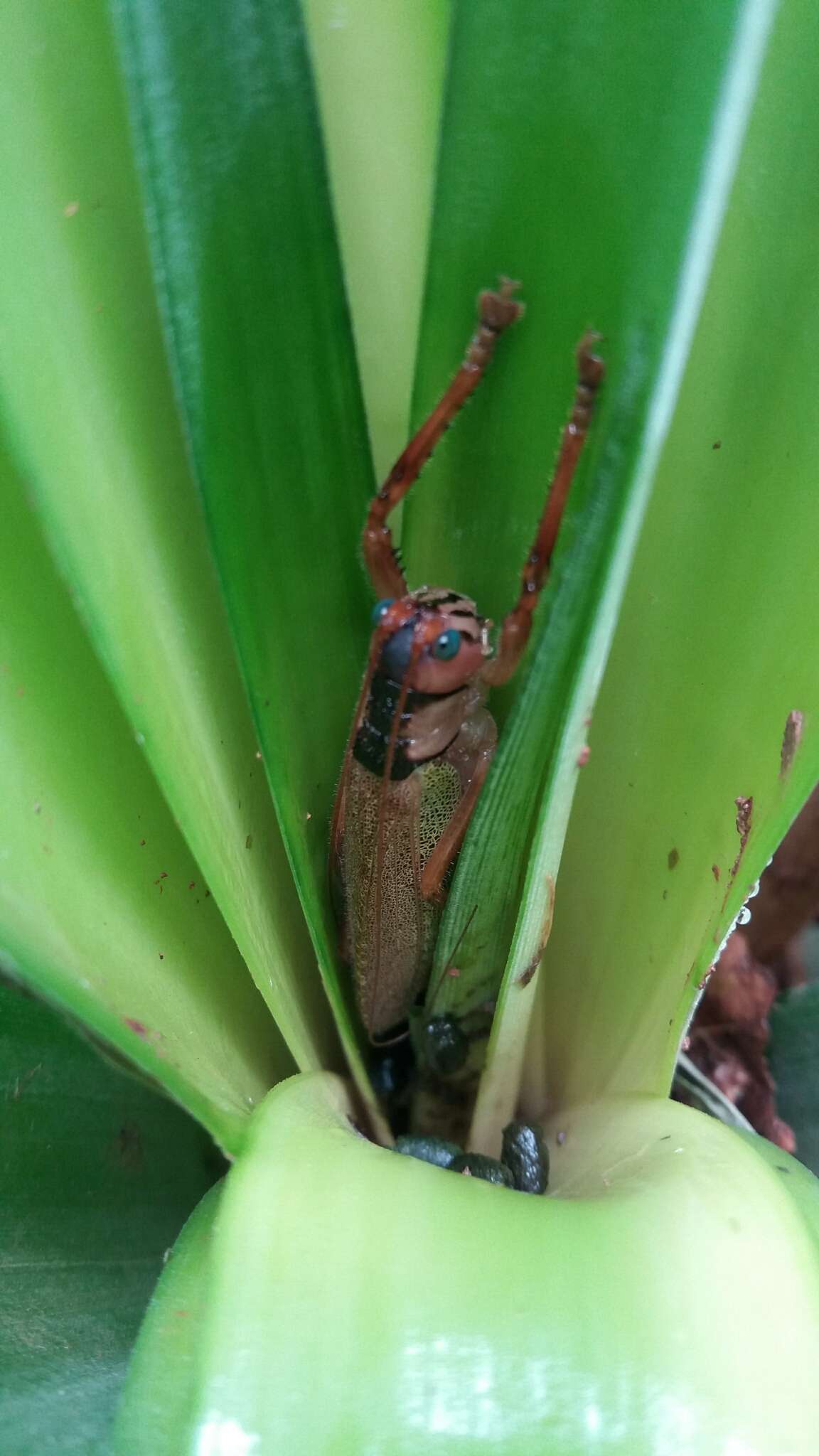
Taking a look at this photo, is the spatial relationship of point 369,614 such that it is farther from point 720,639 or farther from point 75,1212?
point 75,1212

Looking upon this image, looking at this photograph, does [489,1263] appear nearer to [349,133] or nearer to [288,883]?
[288,883]

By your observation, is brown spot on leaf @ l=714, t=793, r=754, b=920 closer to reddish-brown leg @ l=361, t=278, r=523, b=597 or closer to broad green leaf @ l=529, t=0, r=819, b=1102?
broad green leaf @ l=529, t=0, r=819, b=1102

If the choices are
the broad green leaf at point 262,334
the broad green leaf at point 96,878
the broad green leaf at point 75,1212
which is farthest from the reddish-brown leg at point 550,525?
the broad green leaf at point 75,1212

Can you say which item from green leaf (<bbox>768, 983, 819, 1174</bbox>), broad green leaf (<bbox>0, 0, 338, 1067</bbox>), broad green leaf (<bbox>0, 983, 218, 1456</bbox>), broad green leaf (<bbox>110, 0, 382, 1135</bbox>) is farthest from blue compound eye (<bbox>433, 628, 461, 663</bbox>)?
green leaf (<bbox>768, 983, 819, 1174</bbox>)

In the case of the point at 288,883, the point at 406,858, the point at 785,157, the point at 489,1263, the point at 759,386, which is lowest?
the point at 406,858

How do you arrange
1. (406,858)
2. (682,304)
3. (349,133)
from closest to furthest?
1. (682,304)
2. (349,133)
3. (406,858)

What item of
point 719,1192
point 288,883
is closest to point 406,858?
point 288,883
